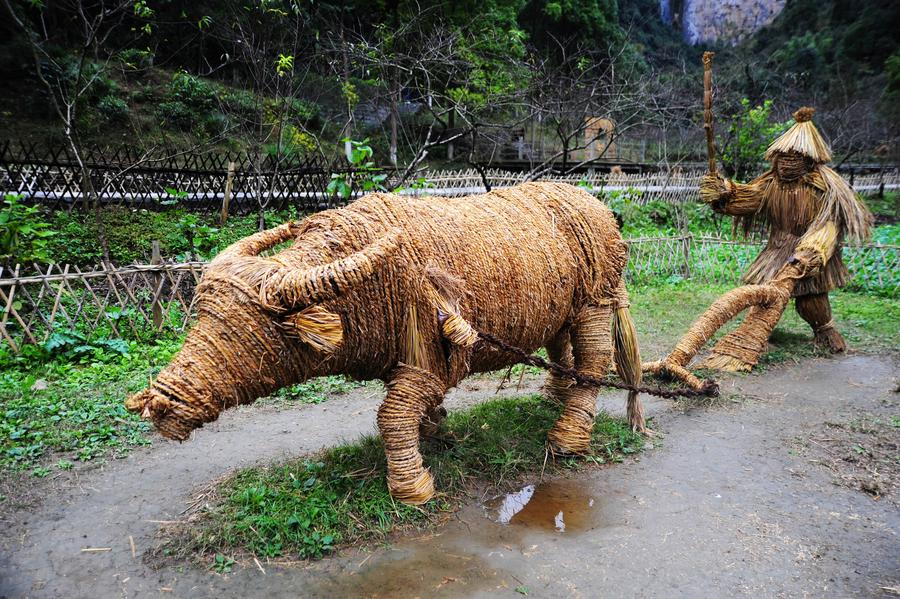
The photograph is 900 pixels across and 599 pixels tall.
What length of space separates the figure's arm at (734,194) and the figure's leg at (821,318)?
1295 millimetres

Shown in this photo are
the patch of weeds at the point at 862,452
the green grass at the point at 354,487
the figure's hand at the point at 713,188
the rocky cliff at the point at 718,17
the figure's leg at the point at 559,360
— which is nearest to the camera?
the green grass at the point at 354,487

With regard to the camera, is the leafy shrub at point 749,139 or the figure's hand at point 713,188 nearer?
the figure's hand at point 713,188

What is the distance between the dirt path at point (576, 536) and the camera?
2.90 m

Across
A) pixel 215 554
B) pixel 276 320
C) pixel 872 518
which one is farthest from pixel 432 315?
pixel 872 518

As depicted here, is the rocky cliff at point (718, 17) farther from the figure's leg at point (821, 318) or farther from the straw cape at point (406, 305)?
the straw cape at point (406, 305)

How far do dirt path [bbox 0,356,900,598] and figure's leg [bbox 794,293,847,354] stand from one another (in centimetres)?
280

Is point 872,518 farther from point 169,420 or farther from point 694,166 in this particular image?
point 694,166

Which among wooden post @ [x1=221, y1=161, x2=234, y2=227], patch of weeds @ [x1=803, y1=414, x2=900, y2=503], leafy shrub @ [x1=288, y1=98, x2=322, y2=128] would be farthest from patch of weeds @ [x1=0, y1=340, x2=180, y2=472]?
leafy shrub @ [x1=288, y1=98, x2=322, y2=128]

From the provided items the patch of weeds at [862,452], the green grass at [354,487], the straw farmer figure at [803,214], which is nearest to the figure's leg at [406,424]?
the green grass at [354,487]

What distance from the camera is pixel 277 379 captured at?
3084mm

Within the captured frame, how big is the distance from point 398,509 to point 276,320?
1.40m

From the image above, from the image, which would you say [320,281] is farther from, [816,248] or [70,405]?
[816,248]

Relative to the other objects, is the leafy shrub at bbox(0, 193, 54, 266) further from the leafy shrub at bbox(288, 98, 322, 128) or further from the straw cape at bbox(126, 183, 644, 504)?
the leafy shrub at bbox(288, 98, 322, 128)

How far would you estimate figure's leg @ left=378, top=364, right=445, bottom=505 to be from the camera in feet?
10.9
